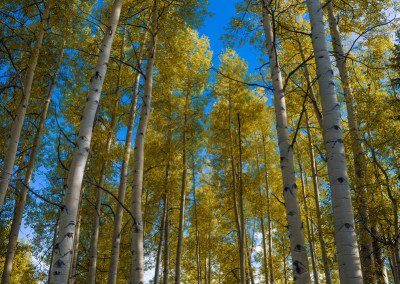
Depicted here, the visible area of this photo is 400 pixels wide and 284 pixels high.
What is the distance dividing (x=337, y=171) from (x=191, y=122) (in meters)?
9.07

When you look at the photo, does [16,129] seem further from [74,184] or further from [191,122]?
[191,122]

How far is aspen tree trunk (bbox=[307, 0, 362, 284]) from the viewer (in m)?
2.82

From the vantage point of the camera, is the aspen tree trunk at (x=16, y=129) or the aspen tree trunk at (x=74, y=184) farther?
the aspen tree trunk at (x=16, y=129)

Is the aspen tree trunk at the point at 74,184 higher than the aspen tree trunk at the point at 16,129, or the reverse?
the aspen tree trunk at the point at 16,129

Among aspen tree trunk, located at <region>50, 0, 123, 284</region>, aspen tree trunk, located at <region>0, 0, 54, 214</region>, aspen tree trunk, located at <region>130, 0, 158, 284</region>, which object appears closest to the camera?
aspen tree trunk, located at <region>50, 0, 123, 284</region>

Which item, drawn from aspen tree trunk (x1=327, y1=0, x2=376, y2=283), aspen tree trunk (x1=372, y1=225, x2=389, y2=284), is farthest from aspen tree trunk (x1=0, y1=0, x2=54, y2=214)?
aspen tree trunk (x1=372, y1=225, x2=389, y2=284)

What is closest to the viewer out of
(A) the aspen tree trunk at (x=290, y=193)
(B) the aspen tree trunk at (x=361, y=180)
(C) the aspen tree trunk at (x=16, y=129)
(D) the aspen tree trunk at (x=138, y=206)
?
(A) the aspen tree trunk at (x=290, y=193)

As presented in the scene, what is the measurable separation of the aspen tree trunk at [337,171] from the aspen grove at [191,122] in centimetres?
1

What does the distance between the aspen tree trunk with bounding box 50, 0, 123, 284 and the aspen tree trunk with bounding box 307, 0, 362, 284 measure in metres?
2.56

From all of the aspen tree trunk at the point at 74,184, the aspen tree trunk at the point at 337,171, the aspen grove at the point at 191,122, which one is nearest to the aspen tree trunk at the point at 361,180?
the aspen grove at the point at 191,122

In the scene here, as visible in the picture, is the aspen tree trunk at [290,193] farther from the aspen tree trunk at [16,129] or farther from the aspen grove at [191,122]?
the aspen tree trunk at [16,129]

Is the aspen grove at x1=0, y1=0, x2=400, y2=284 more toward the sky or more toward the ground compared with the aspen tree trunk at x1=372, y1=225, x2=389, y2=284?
more toward the sky

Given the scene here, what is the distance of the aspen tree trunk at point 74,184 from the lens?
109 inches

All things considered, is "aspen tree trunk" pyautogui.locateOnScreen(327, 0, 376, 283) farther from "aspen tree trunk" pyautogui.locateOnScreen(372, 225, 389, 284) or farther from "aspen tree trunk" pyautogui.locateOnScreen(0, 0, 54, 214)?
"aspen tree trunk" pyautogui.locateOnScreen(0, 0, 54, 214)
